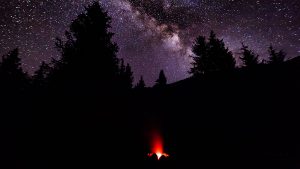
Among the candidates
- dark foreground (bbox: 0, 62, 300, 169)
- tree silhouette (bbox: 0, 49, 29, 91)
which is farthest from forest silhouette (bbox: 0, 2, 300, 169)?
tree silhouette (bbox: 0, 49, 29, 91)

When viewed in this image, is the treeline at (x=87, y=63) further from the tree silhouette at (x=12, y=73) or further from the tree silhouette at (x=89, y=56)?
the tree silhouette at (x=12, y=73)

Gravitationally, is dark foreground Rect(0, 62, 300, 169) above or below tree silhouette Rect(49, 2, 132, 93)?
below

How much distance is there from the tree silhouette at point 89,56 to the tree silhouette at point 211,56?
34.6 ft

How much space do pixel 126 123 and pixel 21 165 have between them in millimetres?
5326

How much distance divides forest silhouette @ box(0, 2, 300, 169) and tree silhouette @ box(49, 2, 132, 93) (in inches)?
2.6

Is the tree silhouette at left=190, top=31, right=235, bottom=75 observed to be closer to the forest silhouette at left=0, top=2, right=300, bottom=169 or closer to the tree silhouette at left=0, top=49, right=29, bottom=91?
the forest silhouette at left=0, top=2, right=300, bottom=169

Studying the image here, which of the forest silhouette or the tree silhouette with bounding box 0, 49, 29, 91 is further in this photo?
the tree silhouette with bounding box 0, 49, 29, 91

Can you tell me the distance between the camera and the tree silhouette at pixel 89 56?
1397 centimetres

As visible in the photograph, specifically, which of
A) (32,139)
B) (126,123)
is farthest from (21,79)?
(126,123)

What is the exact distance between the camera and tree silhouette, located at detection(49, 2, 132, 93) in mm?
13969

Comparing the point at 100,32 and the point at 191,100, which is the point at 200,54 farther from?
the point at 191,100

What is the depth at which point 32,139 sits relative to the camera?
1123 cm

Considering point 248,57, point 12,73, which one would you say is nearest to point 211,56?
point 248,57

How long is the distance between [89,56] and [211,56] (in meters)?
13.6
